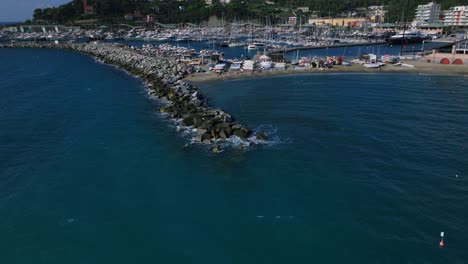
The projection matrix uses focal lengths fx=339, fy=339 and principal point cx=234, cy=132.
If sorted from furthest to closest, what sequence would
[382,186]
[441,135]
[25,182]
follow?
[441,135] → [25,182] → [382,186]

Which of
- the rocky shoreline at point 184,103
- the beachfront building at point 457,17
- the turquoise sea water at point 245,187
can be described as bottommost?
the turquoise sea water at point 245,187

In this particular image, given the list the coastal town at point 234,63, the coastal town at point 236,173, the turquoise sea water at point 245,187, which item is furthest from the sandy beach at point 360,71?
the turquoise sea water at point 245,187

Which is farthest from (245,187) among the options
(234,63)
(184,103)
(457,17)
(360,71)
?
(457,17)

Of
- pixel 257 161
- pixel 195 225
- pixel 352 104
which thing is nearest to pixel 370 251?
pixel 195 225

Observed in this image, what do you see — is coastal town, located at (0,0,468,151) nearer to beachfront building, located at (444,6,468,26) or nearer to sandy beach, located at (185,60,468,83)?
sandy beach, located at (185,60,468,83)

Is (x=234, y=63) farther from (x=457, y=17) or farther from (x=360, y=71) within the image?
(x=457, y=17)

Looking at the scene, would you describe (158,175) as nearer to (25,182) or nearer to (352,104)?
(25,182)

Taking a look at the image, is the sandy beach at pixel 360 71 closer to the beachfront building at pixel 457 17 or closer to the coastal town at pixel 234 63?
the coastal town at pixel 234 63
